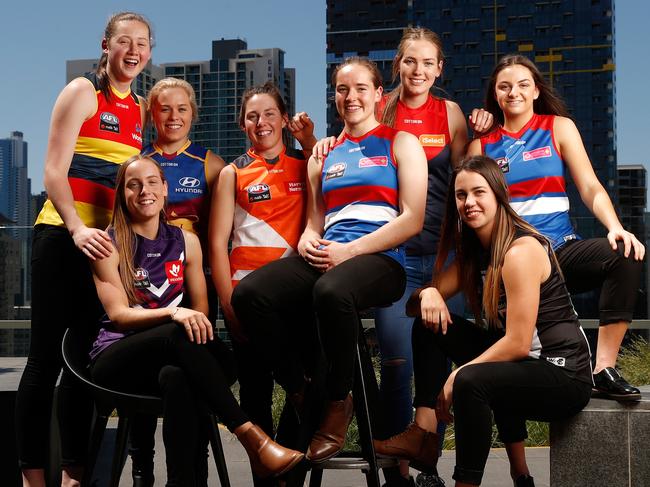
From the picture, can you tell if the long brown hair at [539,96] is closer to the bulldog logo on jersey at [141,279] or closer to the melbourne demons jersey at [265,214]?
Answer: the melbourne demons jersey at [265,214]

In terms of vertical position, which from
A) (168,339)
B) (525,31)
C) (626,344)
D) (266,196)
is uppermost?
(525,31)

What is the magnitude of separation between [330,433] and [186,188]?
1012 millimetres

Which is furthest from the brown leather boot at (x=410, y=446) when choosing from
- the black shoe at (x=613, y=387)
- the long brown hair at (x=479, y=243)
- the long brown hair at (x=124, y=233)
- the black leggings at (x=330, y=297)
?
the long brown hair at (x=124, y=233)

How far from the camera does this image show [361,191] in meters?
2.79

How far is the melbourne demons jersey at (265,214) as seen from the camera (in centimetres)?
300

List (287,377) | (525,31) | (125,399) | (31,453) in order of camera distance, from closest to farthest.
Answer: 1. (125,399)
2. (287,377)
3. (31,453)
4. (525,31)

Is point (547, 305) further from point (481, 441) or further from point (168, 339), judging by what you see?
point (168, 339)

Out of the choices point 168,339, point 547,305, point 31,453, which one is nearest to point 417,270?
point 547,305

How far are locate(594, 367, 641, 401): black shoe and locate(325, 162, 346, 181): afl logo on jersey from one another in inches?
42.6

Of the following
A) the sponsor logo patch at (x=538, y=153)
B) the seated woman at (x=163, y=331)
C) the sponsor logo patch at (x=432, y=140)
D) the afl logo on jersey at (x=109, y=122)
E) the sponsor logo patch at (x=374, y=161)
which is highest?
the afl logo on jersey at (x=109, y=122)

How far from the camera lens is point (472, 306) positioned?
115 inches

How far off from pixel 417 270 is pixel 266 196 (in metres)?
0.60

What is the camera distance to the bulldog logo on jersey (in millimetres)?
2801

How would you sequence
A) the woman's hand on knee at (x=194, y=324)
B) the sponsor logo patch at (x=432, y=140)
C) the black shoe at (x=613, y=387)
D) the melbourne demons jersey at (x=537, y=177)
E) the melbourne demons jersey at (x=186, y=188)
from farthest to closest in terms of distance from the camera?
the sponsor logo patch at (x=432, y=140), the melbourne demons jersey at (x=186, y=188), the melbourne demons jersey at (x=537, y=177), the black shoe at (x=613, y=387), the woman's hand on knee at (x=194, y=324)
